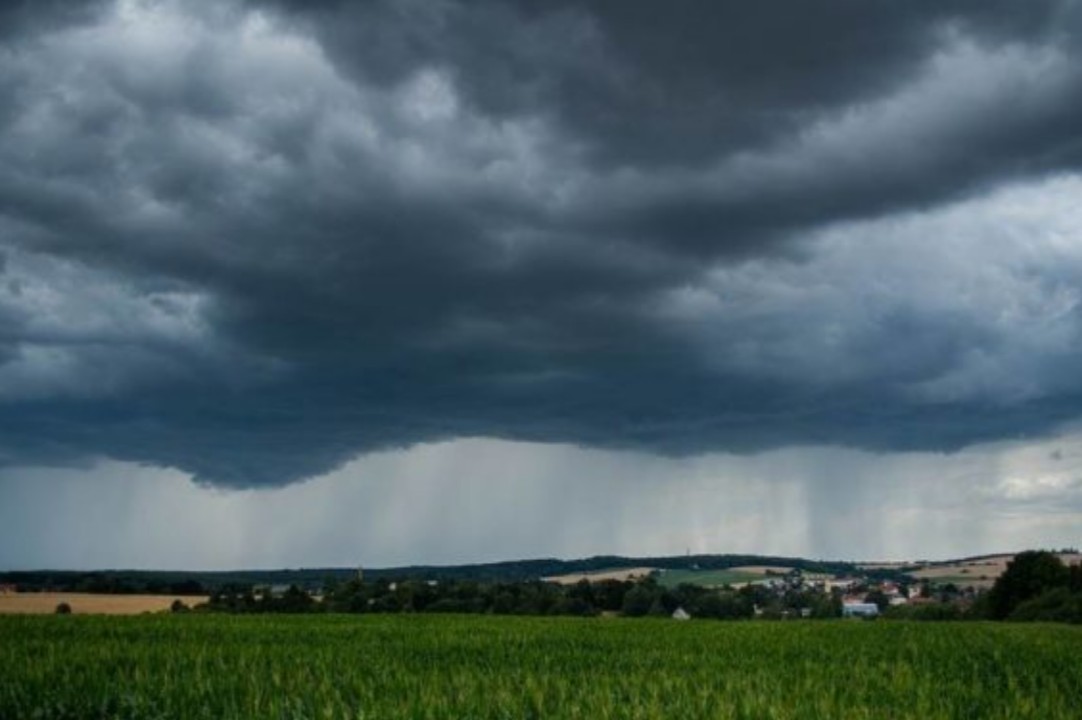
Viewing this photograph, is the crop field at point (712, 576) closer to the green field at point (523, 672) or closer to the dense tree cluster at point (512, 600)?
the dense tree cluster at point (512, 600)

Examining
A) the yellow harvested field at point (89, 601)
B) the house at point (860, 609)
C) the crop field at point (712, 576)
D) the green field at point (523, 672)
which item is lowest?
the house at point (860, 609)

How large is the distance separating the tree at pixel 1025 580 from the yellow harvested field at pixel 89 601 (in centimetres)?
7280

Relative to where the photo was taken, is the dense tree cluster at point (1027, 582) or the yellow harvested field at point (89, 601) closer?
the yellow harvested field at point (89, 601)

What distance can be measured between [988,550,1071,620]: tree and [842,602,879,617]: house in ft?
37.4

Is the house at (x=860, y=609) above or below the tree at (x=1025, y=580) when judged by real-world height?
below

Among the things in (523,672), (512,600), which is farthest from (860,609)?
(523,672)

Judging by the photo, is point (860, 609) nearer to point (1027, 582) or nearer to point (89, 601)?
point (1027, 582)

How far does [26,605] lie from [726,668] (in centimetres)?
5858

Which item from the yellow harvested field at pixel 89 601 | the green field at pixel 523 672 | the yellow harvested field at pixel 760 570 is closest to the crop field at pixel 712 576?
the yellow harvested field at pixel 760 570

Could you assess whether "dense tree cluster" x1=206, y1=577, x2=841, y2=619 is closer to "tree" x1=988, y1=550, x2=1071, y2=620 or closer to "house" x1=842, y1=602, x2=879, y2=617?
"house" x1=842, y1=602, x2=879, y2=617

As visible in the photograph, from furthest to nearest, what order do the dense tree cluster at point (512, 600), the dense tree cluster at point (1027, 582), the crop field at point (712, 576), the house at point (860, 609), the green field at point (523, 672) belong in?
the crop field at point (712, 576)
the house at point (860, 609)
the dense tree cluster at point (1027, 582)
the dense tree cluster at point (512, 600)
the green field at point (523, 672)

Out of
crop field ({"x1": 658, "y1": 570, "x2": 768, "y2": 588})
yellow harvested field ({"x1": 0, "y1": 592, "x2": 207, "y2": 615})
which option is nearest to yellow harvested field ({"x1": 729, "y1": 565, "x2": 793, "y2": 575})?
crop field ({"x1": 658, "y1": 570, "x2": 768, "y2": 588})

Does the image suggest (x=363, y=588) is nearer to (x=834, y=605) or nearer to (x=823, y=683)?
(x=834, y=605)

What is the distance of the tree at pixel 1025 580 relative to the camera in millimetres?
98312
